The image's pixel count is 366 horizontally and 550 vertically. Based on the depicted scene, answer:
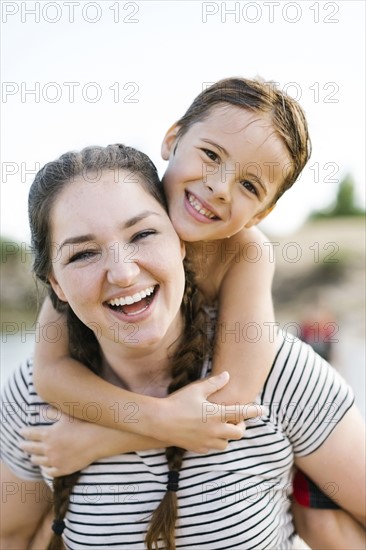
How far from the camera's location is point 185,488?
1835 mm

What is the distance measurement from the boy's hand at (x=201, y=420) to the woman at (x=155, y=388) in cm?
2

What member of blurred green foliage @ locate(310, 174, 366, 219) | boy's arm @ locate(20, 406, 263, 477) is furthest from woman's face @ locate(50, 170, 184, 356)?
blurred green foliage @ locate(310, 174, 366, 219)

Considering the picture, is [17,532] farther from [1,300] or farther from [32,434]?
[1,300]

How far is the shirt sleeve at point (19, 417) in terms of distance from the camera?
2.00 m

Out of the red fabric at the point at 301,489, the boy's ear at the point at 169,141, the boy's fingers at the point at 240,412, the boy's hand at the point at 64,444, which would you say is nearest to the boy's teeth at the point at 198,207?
the boy's ear at the point at 169,141

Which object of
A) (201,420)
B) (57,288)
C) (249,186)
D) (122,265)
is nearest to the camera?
(122,265)

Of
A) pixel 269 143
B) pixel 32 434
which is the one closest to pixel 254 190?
pixel 269 143

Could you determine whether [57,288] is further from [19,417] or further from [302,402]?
[302,402]

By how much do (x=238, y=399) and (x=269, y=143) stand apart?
2.23ft

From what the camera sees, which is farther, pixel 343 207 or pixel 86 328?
Result: pixel 343 207

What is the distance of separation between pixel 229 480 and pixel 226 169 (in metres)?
0.80

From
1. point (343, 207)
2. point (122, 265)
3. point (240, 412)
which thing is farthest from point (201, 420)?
point (343, 207)

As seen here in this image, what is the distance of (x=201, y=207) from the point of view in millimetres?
1933

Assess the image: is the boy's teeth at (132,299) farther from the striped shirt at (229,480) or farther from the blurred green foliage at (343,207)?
the blurred green foliage at (343,207)
